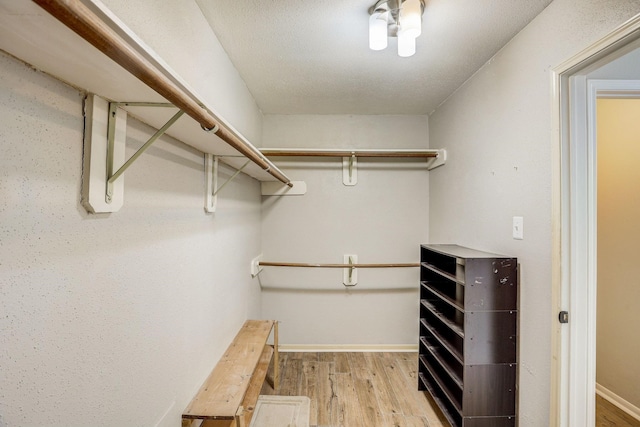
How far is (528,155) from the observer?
59.3 inches

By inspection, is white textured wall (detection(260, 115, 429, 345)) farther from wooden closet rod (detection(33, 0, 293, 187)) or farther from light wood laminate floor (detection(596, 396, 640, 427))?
wooden closet rod (detection(33, 0, 293, 187))

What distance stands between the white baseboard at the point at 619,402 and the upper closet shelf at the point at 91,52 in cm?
300

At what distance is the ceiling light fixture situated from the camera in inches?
50.7

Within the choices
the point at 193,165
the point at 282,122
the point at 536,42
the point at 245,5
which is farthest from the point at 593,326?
the point at 282,122

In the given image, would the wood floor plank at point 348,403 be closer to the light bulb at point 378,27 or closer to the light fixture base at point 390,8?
the light bulb at point 378,27

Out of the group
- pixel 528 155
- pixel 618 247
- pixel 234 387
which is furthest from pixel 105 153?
pixel 618 247

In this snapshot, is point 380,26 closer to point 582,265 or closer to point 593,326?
point 582,265

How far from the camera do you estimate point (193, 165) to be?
139 cm

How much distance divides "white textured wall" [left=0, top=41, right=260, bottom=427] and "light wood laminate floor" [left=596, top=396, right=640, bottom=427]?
2.54 metres

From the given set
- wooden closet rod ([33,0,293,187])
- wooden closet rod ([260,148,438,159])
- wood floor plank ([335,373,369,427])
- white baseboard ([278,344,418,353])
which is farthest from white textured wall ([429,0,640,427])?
wooden closet rod ([33,0,293,187])

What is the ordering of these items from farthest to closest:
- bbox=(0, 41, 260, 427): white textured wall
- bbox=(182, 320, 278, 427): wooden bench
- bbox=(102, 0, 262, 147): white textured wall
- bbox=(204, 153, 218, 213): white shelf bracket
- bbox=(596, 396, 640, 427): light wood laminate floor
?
1. bbox=(596, 396, 640, 427): light wood laminate floor
2. bbox=(204, 153, 218, 213): white shelf bracket
3. bbox=(182, 320, 278, 427): wooden bench
4. bbox=(102, 0, 262, 147): white textured wall
5. bbox=(0, 41, 260, 427): white textured wall

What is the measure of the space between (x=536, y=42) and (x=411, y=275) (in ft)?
6.91

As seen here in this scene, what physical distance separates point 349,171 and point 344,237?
666mm

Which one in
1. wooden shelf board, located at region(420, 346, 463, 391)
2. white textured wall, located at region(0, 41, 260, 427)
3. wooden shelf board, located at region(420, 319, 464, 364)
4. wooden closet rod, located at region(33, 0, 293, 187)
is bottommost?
wooden shelf board, located at region(420, 346, 463, 391)
